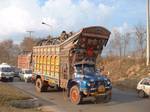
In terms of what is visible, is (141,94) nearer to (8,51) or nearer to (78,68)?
(78,68)

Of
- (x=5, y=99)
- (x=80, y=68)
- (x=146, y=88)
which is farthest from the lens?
(x=146, y=88)

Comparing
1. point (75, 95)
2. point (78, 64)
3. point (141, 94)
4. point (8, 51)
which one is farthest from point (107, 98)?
point (8, 51)

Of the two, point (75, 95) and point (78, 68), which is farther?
point (78, 68)

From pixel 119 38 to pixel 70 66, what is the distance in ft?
110

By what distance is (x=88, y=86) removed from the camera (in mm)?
22125

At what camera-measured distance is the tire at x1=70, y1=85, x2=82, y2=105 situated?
73.6ft

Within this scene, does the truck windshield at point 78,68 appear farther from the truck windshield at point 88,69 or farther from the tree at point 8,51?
the tree at point 8,51

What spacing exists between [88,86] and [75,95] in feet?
4.03

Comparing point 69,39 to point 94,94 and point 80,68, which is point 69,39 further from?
point 94,94

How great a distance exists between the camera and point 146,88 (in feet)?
86.1

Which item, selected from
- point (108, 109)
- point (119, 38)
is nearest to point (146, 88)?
point (108, 109)

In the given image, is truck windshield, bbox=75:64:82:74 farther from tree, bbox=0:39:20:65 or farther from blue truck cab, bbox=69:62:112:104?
tree, bbox=0:39:20:65

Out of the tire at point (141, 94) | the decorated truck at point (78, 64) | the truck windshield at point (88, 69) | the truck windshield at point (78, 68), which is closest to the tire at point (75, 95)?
the decorated truck at point (78, 64)

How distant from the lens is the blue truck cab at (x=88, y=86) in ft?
73.0
